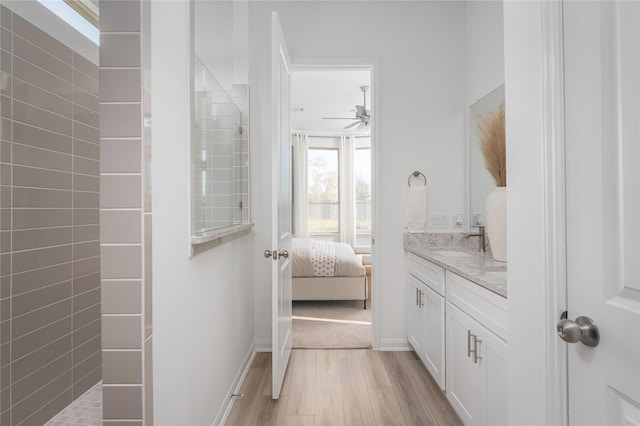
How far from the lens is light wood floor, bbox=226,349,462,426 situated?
1797mm

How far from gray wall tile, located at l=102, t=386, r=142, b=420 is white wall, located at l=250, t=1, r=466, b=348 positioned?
1713 millimetres

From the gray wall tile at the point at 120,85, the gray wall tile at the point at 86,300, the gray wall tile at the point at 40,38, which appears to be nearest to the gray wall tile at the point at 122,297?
the gray wall tile at the point at 120,85

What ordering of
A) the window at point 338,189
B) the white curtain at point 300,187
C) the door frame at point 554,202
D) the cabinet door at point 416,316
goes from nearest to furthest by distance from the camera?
the door frame at point 554,202 < the cabinet door at point 416,316 < the white curtain at point 300,187 < the window at point 338,189

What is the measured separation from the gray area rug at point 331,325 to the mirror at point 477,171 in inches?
56.3

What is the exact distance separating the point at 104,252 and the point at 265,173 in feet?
5.89

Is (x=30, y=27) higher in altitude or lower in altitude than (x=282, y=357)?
higher

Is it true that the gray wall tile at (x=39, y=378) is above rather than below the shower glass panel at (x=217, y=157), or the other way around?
below

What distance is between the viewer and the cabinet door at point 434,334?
194 centimetres

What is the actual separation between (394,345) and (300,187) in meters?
Answer: 4.53

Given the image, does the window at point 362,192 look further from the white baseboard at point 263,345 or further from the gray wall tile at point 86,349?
the gray wall tile at point 86,349

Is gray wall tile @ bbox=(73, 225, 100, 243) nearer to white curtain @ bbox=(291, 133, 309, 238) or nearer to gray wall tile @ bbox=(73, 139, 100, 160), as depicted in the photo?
gray wall tile @ bbox=(73, 139, 100, 160)

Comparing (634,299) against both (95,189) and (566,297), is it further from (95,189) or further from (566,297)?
(95,189)

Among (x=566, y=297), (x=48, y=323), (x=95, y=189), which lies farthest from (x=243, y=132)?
(x=566, y=297)

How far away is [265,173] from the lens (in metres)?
2.70
